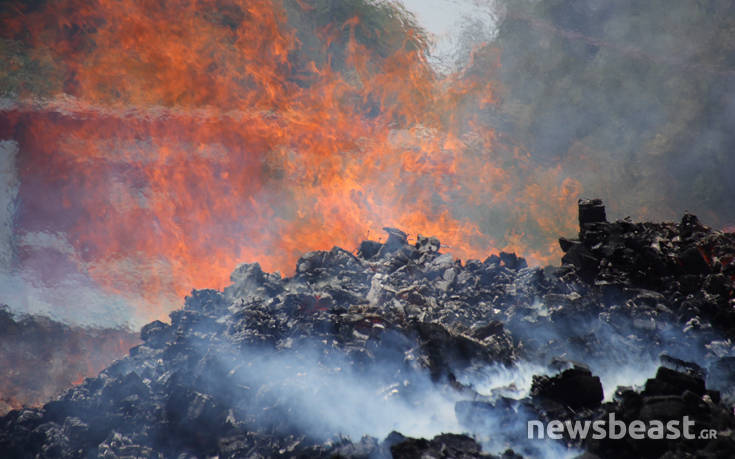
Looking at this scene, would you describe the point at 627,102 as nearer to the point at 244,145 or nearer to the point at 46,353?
the point at 244,145

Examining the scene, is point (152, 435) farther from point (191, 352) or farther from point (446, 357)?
point (446, 357)

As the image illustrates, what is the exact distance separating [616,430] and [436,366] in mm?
1975

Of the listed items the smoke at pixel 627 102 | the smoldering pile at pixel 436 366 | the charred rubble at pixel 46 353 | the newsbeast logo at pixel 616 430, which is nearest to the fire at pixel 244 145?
the smoke at pixel 627 102

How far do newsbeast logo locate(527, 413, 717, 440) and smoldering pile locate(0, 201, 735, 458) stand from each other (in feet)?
0.20

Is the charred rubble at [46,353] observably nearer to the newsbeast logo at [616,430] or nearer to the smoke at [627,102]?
the newsbeast logo at [616,430]

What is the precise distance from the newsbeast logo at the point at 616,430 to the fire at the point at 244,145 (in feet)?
27.7

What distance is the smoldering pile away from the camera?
431 centimetres

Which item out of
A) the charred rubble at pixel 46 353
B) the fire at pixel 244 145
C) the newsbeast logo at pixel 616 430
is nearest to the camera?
the newsbeast logo at pixel 616 430

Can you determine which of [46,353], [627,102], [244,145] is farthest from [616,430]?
[627,102]

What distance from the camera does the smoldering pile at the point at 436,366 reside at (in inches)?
170

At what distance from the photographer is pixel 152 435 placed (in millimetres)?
5062

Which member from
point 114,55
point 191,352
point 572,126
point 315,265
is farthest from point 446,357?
point 572,126

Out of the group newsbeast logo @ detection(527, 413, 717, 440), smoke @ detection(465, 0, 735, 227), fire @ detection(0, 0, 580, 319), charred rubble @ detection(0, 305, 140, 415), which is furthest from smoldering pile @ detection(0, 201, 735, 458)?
smoke @ detection(465, 0, 735, 227)

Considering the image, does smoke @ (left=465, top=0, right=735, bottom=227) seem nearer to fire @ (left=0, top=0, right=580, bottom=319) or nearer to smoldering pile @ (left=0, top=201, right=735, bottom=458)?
fire @ (left=0, top=0, right=580, bottom=319)
